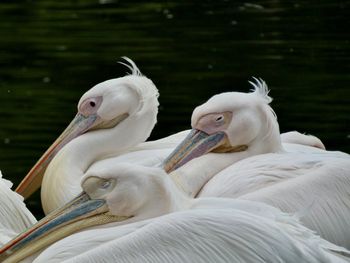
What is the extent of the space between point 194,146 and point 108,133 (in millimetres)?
780

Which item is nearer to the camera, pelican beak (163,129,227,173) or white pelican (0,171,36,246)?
white pelican (0,171,36,246)

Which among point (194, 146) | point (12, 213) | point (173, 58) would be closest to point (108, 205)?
point (12, 213)

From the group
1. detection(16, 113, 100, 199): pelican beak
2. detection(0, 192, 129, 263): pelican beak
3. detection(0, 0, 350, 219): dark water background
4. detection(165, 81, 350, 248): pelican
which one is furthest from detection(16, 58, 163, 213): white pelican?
detection(0, 192, 129, 263): pelican beak

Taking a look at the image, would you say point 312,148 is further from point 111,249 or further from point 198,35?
point 198,35

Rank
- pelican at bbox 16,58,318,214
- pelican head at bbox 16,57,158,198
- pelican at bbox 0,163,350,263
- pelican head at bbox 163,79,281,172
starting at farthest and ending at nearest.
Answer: pelican head at bbox 16,57,158,198 < pelican at bbox 16,58,318,214 < pelican head at bbox 163,79,281,172 < pelican at bbox 0,163,350,263

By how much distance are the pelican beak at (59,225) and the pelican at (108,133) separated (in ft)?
5.78

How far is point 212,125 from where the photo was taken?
681cm

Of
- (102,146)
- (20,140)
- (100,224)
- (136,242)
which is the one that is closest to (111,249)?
(136,242)

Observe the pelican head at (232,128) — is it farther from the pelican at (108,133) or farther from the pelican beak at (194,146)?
the pelican at (108,133)

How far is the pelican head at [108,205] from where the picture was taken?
208 inches

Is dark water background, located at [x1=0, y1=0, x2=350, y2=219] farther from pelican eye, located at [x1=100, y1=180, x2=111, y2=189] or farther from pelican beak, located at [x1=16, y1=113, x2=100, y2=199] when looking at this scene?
pelican eye, located at [x1=100, y1=180, x2=111, y2=189]

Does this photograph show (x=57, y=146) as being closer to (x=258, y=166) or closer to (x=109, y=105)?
(x=109, y=105)

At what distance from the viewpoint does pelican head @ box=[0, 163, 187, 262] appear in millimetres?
5277

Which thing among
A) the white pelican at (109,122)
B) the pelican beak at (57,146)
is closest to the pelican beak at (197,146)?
the white pelican at (109,122)
